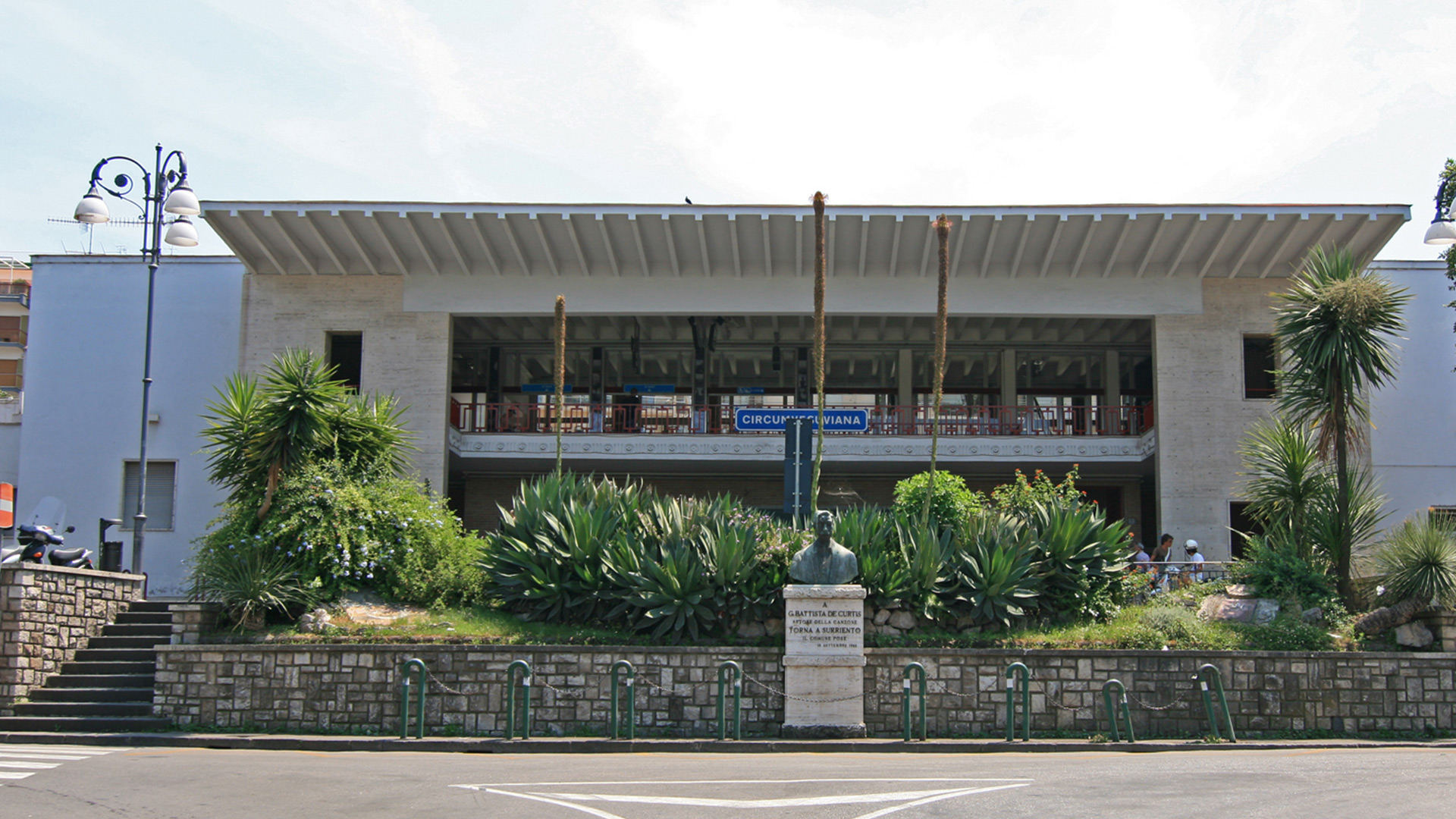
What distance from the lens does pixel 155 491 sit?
27047 millimetres

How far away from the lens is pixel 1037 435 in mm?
28109

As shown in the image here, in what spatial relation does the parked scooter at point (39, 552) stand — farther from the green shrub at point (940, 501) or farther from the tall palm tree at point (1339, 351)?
the tall palm tree at point (1339, 351)

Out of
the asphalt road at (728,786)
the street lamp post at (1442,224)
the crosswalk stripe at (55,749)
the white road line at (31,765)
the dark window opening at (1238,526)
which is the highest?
the street lamp post at (1442,224)

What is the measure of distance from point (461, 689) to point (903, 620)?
593cm

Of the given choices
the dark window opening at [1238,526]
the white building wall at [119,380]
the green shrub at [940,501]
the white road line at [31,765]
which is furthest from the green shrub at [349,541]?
the dark window opening at [1238,526]

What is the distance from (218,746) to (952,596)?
9.68 metres

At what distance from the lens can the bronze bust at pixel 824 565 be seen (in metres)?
15.1

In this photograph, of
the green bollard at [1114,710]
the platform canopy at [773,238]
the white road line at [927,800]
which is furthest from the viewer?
the platform canopy at [773,238]

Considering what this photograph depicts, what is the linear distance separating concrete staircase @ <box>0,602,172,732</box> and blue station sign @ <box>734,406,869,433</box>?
1383 centimetres

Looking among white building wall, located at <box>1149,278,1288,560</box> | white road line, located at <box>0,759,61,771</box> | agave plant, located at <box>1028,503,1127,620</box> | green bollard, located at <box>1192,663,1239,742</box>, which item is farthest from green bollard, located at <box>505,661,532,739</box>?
white building wall, located at <box>1149,278,1288,560</box>

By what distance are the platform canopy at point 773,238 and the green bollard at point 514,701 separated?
13.5 metres

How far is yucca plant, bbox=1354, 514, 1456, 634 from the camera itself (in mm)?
15852

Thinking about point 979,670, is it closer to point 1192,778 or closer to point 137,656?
point 1192,778

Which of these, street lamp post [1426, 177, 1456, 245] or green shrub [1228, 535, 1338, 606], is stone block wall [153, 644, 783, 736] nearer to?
green shrub [1228, 535, 1338, 606]
